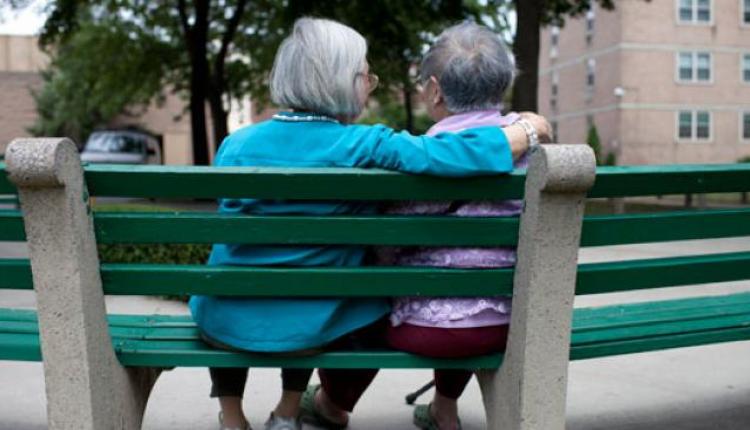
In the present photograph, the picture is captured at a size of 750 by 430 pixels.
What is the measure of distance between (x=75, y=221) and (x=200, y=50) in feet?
75.2

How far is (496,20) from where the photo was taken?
22.8 meters

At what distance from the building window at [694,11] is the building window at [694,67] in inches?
69.7

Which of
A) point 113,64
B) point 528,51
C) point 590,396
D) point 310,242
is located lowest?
point 590,396

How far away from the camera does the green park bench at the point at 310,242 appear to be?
243 centimetres

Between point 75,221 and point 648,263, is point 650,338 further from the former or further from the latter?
point 75,221

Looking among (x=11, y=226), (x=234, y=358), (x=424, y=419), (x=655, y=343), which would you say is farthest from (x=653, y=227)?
Result: (x=11, y=226)

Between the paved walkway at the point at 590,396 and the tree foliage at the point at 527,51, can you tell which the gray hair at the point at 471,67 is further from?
the tree foliage at the point at 527,51

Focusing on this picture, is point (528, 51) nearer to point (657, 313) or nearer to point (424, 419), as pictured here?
point (424, 419)

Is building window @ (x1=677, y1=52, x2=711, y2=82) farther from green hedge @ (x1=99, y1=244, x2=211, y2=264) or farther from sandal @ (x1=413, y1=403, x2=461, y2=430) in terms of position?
sandal @ (x1=413, y1=403, x2=461, y2=430)

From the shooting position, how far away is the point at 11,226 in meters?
2.59

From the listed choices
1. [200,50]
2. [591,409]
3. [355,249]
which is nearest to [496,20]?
[200,50]

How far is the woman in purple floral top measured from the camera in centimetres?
278

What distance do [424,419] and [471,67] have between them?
1.66m

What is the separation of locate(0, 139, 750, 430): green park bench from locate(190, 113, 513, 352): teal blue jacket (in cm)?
7
